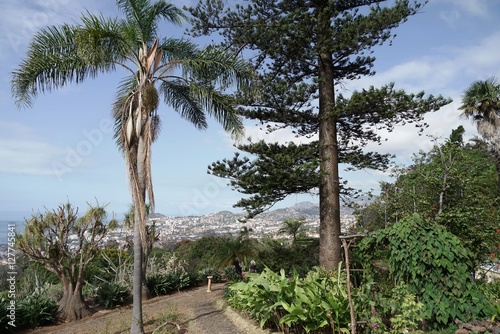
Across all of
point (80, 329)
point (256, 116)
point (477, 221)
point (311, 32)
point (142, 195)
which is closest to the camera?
point (142, 195)

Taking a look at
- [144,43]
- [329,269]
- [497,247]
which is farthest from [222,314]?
[497,247]

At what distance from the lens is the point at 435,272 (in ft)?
14.3

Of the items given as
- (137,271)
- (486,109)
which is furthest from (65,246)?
(486,109)

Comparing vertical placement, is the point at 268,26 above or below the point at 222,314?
above

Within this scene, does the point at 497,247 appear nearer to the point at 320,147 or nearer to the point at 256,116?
the point at 320,147

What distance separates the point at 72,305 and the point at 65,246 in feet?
4.68

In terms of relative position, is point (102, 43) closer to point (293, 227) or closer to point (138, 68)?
point (138, 68)

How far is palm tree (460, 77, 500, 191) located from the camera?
605 inches

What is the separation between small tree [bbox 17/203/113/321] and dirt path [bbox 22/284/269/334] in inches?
24.0

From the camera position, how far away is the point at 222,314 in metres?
6.86

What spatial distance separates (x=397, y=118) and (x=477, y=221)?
3038 mm

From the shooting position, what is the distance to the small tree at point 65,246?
795 cm

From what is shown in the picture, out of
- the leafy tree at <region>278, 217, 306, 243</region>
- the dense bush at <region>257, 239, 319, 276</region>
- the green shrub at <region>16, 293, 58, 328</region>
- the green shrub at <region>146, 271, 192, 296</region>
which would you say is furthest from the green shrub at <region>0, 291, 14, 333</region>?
the leafy tree at <region>278, 217, 306, 243</region>

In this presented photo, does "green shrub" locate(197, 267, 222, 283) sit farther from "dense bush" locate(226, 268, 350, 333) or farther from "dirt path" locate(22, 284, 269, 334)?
"dense bush" locate(226, 268, 350, 333)
